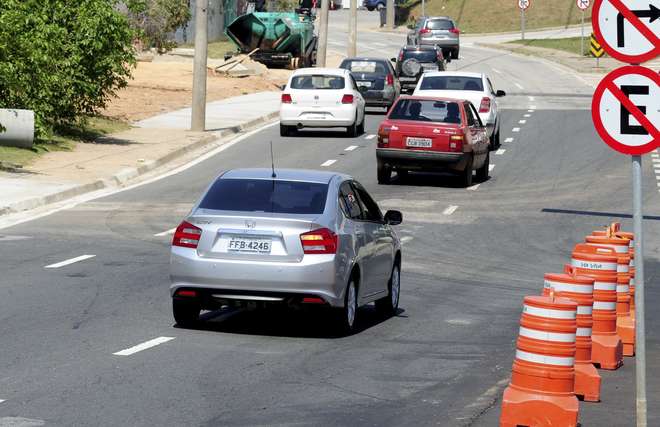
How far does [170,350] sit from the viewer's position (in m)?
12.2

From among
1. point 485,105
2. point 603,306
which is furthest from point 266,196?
point 485,105

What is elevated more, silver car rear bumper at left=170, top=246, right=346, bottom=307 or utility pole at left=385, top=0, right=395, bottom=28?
silver car rear bumper at left=170, top=246, right=346, bottom=307

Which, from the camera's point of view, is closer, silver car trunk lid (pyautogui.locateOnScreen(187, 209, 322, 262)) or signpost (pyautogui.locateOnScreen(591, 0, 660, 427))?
signpost (pyautogui.locateOnScreen(591, 0, 660, 427))

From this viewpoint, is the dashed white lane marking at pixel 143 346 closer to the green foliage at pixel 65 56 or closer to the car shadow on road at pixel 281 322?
the car shadow on road at pixel 281 322

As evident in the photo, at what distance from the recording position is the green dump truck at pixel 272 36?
59.2 m

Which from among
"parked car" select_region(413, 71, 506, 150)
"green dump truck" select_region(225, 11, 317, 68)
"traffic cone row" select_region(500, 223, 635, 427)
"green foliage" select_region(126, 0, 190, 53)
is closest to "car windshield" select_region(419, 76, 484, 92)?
"parked car" select_region(413, 71, 506, 150)

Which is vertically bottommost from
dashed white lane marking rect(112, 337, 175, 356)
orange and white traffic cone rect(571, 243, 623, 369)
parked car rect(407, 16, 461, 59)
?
parked car rect(407, 16, 461, 59)

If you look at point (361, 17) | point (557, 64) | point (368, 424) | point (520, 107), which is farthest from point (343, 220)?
point (361, 17)

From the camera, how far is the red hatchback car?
2770cm

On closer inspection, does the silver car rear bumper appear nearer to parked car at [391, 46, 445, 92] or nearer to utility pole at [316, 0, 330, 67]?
parked car at [391, 46, 445, 92]

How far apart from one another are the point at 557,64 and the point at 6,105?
4389cm

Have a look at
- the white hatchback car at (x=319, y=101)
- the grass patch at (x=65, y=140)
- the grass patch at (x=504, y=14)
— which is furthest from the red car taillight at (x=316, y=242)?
the grass patch at (x=504, y=14)

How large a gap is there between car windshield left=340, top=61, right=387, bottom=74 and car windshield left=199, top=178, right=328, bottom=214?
30.7 m

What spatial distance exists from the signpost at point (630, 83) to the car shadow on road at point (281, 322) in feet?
14.5
